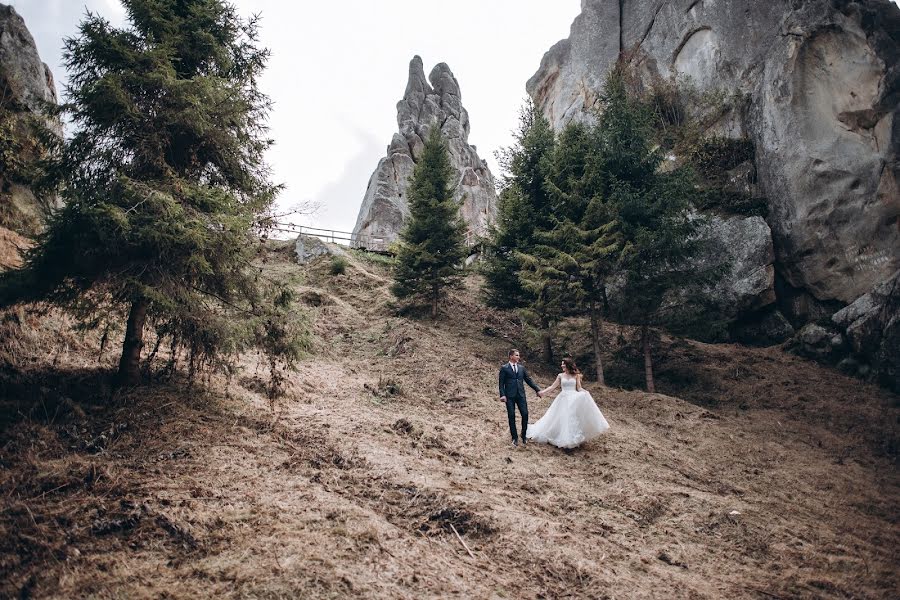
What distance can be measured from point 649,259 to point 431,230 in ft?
29.6

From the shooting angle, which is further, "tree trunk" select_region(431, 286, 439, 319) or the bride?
"tree trunk" select_region(431, 286, 439, 319)

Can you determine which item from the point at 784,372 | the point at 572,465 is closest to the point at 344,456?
the point at 572,465

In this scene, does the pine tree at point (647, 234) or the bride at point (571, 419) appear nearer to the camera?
the bride at point (571, 419)

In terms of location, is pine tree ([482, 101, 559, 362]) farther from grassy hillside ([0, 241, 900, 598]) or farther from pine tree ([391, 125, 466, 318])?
grassy hillside ([0, 241, 900, 598])

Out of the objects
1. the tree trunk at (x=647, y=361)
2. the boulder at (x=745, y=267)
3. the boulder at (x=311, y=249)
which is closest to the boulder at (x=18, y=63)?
the boulder at (x=311, y=249)

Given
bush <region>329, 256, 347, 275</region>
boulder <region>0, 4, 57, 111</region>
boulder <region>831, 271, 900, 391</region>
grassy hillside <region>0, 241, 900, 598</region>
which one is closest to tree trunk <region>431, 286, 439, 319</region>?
bush <region>329, 256, 347, 275</region>

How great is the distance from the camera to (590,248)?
13.4 m

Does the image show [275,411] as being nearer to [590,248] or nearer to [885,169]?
[590,248]

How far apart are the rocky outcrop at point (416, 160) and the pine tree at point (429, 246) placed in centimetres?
1722

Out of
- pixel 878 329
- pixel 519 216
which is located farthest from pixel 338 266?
pixel 878 329

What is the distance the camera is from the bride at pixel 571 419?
8.55 m

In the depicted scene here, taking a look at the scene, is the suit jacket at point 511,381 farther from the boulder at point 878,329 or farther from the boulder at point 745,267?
the boulder at point 878,329

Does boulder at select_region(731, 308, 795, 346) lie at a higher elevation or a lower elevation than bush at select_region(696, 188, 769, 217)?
lower

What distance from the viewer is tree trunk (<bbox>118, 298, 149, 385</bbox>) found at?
7328 mm
